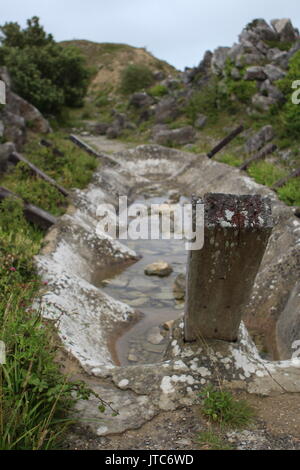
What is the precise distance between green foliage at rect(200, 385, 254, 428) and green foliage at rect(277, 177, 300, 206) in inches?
263

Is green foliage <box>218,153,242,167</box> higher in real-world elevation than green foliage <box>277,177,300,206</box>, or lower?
higher

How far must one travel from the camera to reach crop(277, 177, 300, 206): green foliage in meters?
9.66

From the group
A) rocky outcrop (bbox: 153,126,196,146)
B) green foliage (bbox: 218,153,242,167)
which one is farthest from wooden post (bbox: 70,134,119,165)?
green foliage (bbox: 218,153,242,167)

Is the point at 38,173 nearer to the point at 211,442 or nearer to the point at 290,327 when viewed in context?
the point at 290,327

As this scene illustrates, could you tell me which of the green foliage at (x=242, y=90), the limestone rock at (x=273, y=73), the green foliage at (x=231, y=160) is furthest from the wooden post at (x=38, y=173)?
the limestone rock at (x=273, y=73)

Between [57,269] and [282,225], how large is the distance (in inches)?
197

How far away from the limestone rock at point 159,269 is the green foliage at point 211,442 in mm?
5833

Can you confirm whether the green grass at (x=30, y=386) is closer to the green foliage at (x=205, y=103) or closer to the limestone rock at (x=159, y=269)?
the limestone rock at (x=159, y=269)

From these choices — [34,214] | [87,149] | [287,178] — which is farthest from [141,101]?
[34,214]

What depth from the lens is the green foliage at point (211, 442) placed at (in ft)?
11.0

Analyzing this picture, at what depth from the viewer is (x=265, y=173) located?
43.1ft

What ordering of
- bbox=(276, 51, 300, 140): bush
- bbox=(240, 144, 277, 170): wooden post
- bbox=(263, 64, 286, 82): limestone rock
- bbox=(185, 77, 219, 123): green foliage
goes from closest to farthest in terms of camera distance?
bbox=(240, 144, 277, 170): wooden post → bbox=(276, 51, 300, 140): bush → bbox=(263, 64, 286, 82): limestone rock → bbox=(185, 77, 219, 123): green foliage

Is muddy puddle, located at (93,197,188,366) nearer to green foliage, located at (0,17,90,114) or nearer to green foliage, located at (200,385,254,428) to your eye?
green foliage, located at (200,385,254,428)
